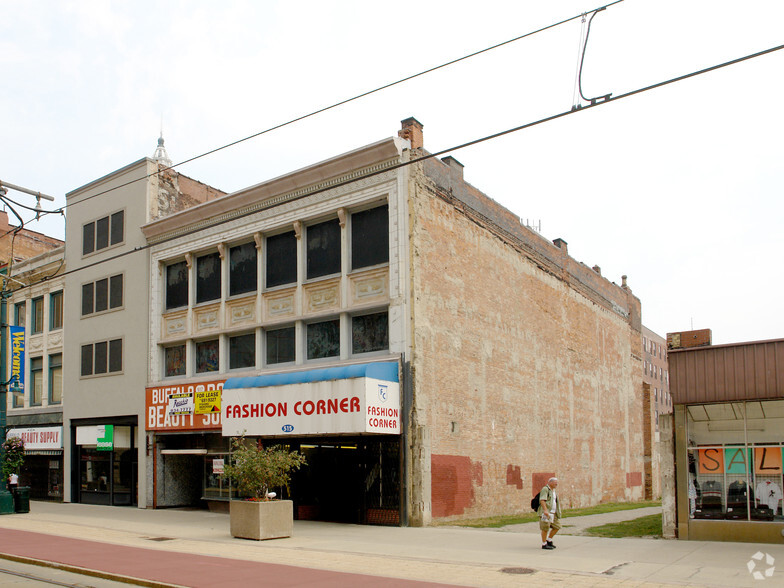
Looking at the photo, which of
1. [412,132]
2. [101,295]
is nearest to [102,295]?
[101,295]

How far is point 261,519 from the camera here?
17.0 metres

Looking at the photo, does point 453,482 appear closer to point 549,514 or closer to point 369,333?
point 369,333

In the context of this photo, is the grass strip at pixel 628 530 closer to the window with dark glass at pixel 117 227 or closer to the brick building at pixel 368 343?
the brick building at pixel 368 343

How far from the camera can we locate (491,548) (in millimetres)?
15344

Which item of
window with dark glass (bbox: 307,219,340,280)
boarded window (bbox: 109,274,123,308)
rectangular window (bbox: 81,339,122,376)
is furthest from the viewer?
boarded window (bbox: 109,274,123,308)

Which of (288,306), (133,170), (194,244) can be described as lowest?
(288,306)

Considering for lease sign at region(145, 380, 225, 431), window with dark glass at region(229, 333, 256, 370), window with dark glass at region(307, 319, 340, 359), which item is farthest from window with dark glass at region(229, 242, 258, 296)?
for lease sign at region(145, 380, 225, 431)

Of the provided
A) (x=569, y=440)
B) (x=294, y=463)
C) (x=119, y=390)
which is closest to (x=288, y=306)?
(x=294, y=463)

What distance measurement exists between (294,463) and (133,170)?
17.7 meters

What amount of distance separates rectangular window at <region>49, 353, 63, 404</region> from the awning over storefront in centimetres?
1447

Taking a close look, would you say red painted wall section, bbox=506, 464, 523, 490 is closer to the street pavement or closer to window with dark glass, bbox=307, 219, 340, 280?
the street pavement

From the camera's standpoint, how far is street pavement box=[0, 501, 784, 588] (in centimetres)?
1154

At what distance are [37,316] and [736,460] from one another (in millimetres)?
31536

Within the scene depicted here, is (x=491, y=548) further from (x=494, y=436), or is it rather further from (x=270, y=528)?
(x=494, y=436)
